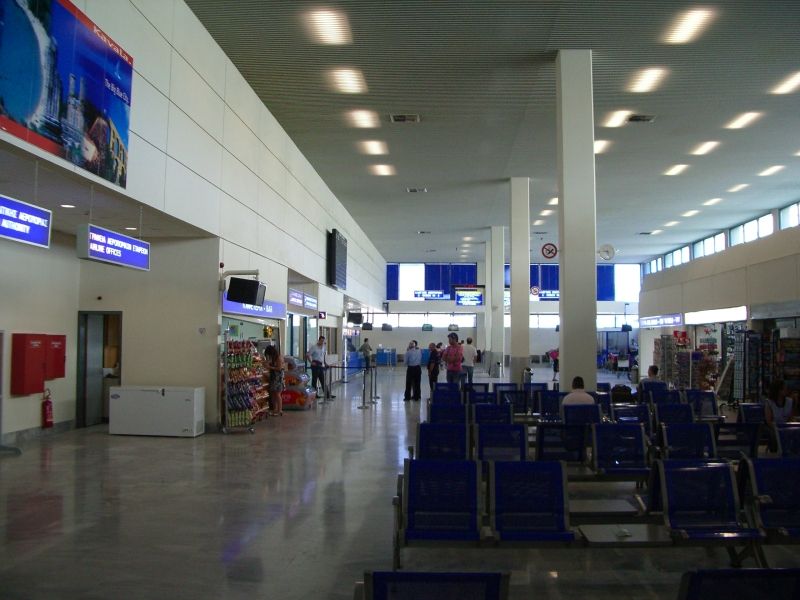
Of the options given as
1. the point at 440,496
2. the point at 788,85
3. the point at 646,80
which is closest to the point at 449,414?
the point at 440,496

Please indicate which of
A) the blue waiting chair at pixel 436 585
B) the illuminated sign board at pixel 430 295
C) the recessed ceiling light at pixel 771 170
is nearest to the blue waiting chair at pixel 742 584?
the blue waiting chair at pixel 436 585

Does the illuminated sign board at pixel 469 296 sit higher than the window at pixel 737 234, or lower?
lower

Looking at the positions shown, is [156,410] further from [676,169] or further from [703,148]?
[676,169]

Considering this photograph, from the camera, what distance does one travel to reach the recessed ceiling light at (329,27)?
32.6 ft

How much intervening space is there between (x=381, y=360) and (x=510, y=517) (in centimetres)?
3950

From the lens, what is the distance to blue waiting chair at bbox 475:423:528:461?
6.01 meters

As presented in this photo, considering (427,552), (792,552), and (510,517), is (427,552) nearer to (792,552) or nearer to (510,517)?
(510,517)

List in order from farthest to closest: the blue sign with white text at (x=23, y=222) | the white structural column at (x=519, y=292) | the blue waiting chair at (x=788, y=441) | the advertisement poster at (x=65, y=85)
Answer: the white structural column at (x=519, y=292) < the advertisement poster at (x=65, y=85) < the blue waiting chair at (x=788, y=441) < the blue sign with white text at (x=23, y=222)

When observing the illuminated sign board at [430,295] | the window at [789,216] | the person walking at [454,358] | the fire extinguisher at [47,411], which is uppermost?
the window at [789,216]

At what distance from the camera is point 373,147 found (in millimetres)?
17109

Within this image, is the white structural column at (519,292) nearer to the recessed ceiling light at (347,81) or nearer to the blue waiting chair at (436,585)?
the recessed ceiling light at (347,81)

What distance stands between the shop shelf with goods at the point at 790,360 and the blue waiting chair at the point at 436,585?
47.9 ft

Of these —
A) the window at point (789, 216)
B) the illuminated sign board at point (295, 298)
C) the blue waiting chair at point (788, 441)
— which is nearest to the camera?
the blue waiting chair at point (788, 441)

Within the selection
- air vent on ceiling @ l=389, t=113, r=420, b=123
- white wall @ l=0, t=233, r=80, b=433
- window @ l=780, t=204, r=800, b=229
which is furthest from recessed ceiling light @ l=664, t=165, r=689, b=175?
white wall @ l=0, t=233, r=80, b=433
